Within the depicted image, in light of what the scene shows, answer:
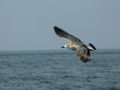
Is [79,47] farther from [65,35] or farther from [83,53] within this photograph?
[65,35]

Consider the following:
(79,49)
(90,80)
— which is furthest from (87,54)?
(90,80)

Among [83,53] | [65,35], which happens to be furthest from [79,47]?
[65,35]

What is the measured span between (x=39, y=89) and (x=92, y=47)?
28.2 metres

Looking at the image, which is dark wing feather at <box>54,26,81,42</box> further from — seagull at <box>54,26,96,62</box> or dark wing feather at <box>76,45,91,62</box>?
dark wing feather at <box>76,45,91,62</box>

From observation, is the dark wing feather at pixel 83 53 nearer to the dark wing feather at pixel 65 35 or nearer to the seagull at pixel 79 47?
the seagull at pixel 79 47

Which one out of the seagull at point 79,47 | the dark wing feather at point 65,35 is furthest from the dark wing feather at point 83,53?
the dark wing feather at point 65,35

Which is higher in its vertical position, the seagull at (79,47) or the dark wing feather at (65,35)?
the dark wing feather at (65,35)

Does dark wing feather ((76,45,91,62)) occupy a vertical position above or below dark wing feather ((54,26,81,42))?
A: below

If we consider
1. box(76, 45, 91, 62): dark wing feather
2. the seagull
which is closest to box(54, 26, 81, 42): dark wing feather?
the seagull

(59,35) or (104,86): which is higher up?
(59,35)

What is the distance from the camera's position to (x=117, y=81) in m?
48.3

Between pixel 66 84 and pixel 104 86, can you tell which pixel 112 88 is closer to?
pixel 104 86

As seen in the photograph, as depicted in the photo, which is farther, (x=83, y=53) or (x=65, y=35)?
(x=65, y=35)

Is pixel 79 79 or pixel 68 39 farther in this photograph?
pixel 79 79
